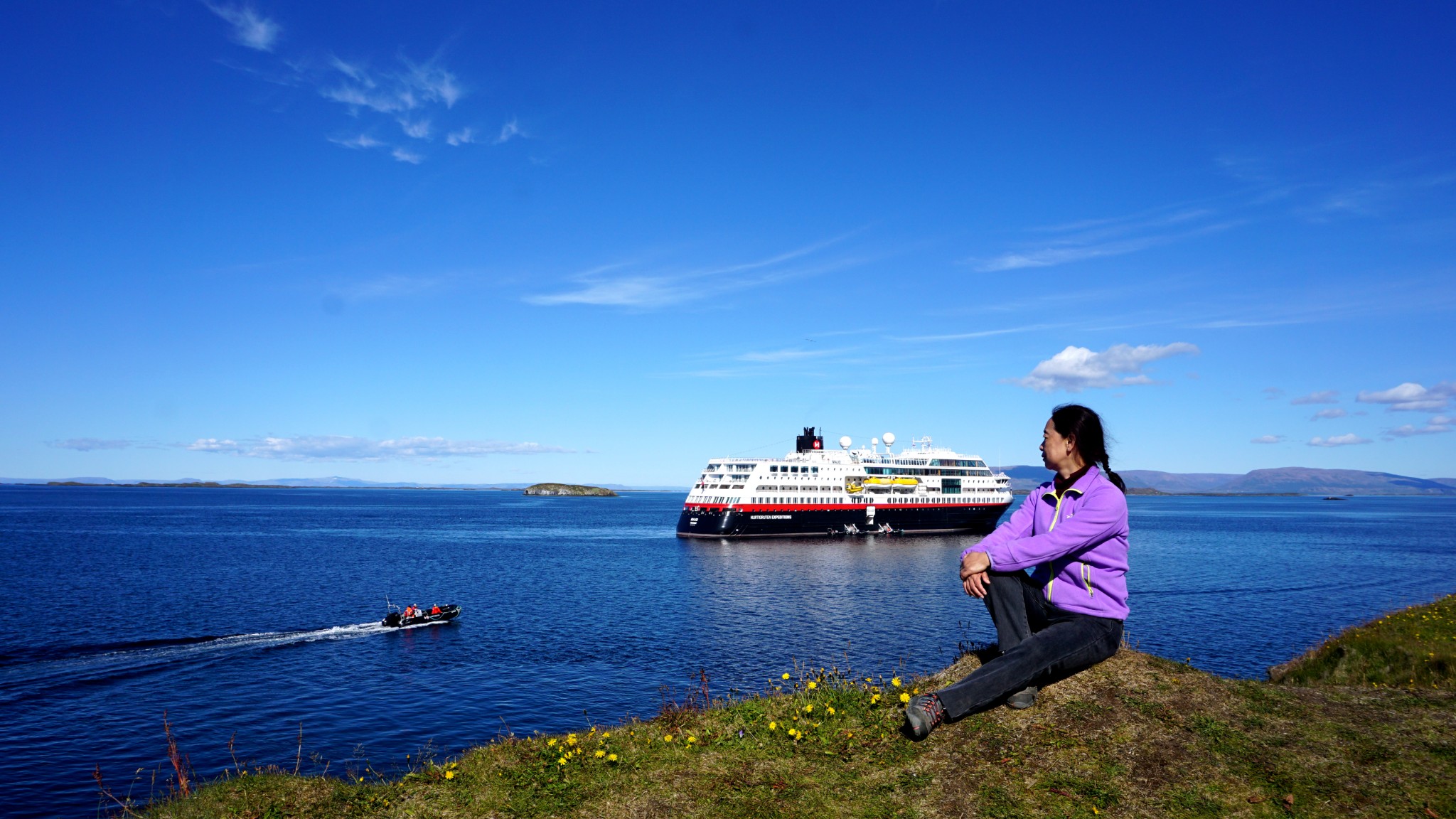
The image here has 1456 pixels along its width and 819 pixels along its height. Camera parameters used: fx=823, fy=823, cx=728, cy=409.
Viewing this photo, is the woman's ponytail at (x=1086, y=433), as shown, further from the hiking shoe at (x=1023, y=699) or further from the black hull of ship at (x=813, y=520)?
the black hull of ship at (x=813, y=520)

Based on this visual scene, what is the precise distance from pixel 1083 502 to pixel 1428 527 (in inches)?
6676

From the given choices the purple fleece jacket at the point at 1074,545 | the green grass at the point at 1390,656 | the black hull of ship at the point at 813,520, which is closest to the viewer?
the purple fleece jacket at the point at 1074,545

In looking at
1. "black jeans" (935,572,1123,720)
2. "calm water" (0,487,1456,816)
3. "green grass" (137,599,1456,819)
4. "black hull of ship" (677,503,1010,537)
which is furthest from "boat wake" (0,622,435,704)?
"black hull of ship" (677,503,1010,537)

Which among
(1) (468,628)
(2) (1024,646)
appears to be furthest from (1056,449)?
(1) (468,628)

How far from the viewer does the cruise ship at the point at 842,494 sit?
86250 millimetres

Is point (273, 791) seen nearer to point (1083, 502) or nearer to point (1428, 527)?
point (1083, 502)

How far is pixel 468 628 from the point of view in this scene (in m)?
40.0

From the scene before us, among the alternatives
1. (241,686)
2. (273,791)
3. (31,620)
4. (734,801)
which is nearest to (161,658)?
(241,686)

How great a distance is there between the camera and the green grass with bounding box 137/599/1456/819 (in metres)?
6.93

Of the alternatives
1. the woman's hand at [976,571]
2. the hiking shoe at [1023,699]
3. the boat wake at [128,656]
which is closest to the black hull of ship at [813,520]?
the boat wake at [128,656]

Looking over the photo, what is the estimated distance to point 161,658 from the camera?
1261 inches

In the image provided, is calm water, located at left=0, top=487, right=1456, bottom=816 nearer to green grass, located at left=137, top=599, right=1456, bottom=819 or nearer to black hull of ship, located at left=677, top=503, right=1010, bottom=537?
black hull of ship, located at left=677, top=503, right=1010, bottom=537

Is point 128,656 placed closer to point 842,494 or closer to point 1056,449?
point 1056,449

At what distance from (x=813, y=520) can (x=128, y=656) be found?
6497 cm
